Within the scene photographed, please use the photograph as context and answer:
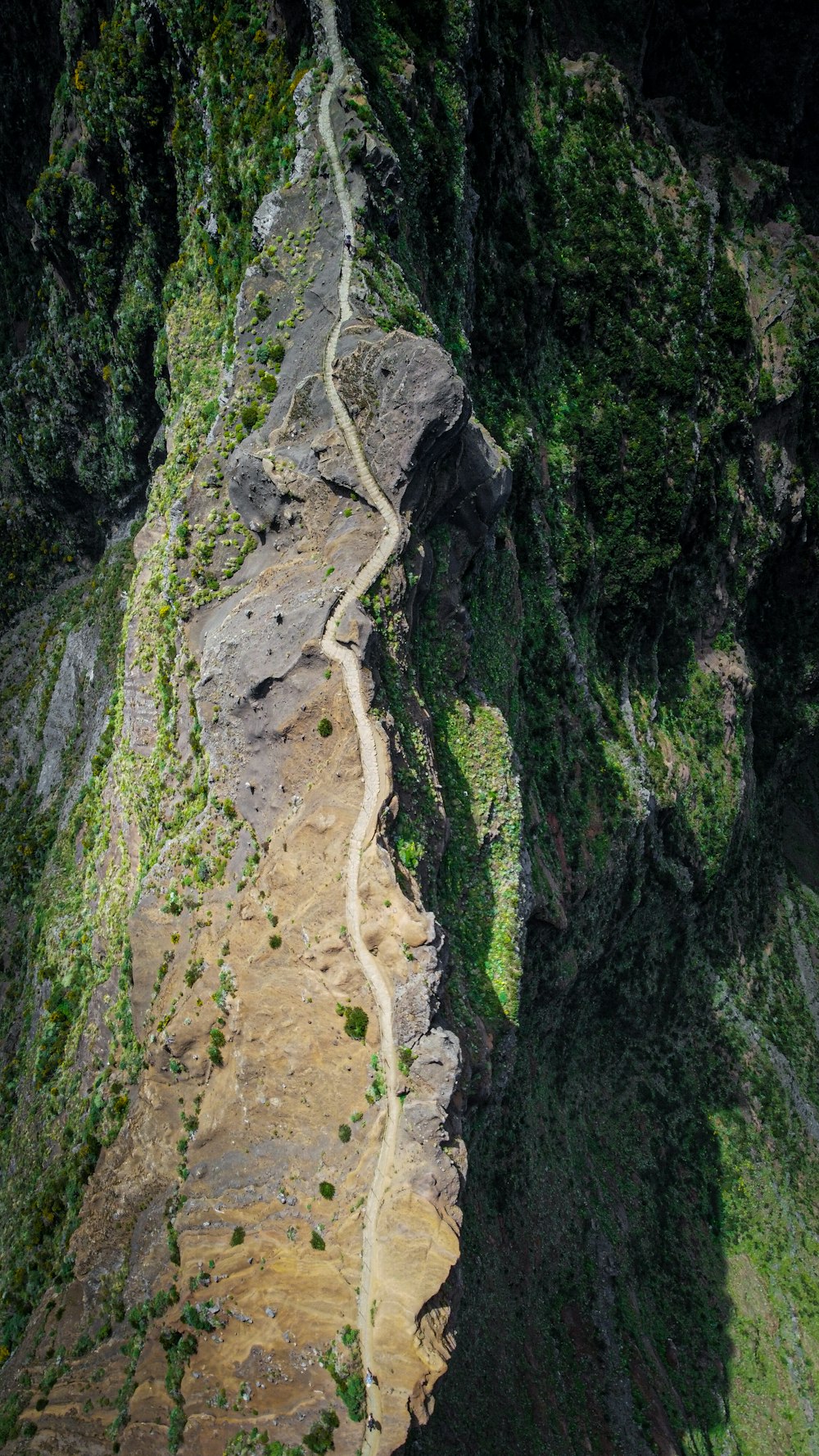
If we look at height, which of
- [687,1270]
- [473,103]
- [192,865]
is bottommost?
[687,1270]

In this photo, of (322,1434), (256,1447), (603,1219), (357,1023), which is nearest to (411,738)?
(357,1023)

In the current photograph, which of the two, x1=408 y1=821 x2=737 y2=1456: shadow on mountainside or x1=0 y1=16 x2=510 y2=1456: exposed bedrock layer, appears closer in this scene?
x1=0 y1=16 x2=510 y2=1456: exposed bedrock layer

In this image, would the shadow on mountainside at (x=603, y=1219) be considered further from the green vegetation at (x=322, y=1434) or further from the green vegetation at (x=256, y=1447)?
the green vegetation at (x=322, y=1434)

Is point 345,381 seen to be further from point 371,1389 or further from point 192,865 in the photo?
point 371,1389

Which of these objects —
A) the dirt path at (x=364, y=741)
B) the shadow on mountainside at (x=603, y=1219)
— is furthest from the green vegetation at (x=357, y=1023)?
the shadow on mountainside at (x=603, y=1219)

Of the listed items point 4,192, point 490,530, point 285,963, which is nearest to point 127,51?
point 4,192

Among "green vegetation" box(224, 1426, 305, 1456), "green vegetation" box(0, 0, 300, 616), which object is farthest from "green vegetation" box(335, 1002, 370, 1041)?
"green vegetation" box(0, 0, 300, 616)

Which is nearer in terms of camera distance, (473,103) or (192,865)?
(192,865)

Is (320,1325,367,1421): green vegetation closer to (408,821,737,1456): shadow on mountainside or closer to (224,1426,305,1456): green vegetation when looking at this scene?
(224,1426,305,1456): green vegetation
